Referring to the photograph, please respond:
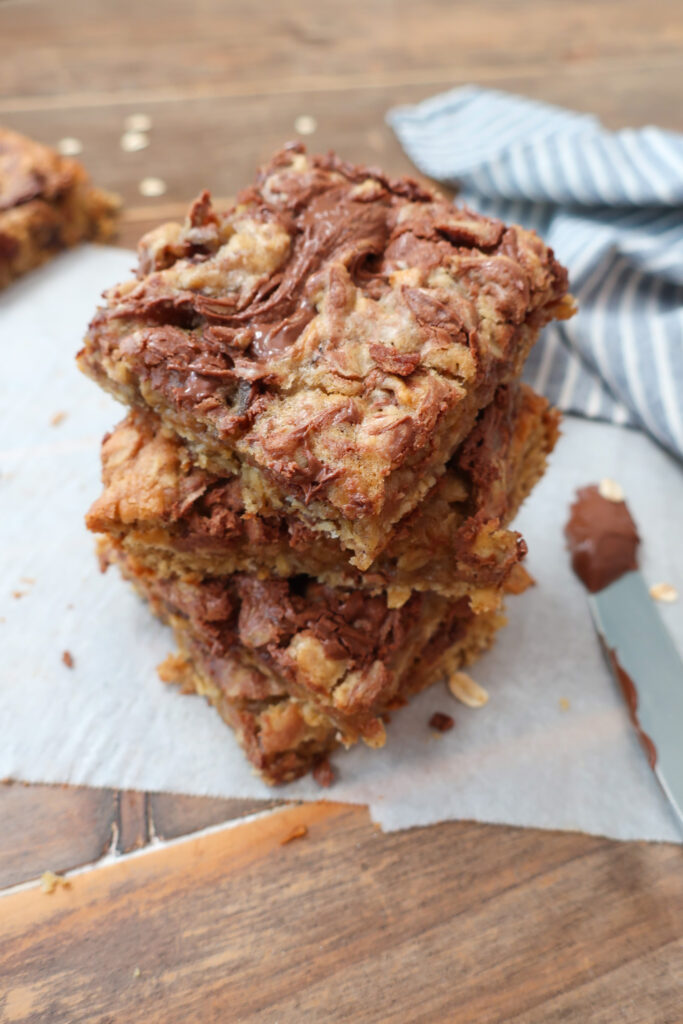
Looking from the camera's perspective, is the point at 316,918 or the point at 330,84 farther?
the point at 330,84

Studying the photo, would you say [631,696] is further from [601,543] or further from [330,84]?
[330,84]

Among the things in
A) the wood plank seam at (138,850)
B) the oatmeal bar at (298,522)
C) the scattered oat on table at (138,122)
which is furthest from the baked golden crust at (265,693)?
the scattered oat on table at (138,122)

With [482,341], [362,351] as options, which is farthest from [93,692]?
[482,341]

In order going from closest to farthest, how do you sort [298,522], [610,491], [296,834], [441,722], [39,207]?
[298,522]
[296,834]
[441,722]
[610,491]
[39,207]

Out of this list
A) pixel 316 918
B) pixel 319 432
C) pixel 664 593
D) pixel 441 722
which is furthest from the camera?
pixel 664 593

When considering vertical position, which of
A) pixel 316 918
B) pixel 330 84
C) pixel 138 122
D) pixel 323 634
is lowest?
pixel 316 918

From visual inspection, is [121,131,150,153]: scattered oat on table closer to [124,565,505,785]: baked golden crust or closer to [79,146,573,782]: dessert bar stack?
[79,146,573,782]: dessert bar stack

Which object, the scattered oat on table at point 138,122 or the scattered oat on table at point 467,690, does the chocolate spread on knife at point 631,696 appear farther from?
the scattered oat on table at point 138,122

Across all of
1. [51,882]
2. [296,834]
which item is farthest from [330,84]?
[51,882]
